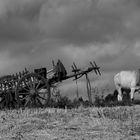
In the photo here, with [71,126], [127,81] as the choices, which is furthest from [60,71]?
[71,126]

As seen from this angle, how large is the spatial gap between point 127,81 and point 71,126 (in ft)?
42.9

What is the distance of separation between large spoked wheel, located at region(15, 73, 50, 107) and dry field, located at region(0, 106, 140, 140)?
4.42 m

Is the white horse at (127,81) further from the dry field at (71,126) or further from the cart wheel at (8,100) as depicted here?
the dry field at (71,126)

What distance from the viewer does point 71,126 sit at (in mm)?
8414

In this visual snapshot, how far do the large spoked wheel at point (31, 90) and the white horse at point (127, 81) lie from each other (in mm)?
6168

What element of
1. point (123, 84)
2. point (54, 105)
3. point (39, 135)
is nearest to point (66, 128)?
point (39, 135)

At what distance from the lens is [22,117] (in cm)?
1002

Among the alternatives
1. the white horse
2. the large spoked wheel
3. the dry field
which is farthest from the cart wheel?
the white horse

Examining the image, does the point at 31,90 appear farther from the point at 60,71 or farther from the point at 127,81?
the point at 127,81

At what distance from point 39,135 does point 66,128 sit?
0.80 m

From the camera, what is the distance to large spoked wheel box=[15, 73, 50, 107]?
48.9ft

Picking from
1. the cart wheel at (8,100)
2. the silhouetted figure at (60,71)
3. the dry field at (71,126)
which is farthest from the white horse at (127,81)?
the dry field at (71,126)

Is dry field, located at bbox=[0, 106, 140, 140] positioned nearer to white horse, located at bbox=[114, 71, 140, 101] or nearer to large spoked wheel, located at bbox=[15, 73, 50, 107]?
large spoked wheel, located at bbox=[15, 73, 50, 107]

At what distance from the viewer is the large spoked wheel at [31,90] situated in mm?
14906
